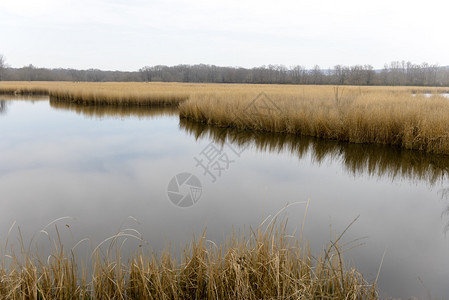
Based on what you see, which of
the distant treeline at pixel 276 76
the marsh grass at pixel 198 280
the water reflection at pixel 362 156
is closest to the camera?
the marsh grass at pixel 198 280

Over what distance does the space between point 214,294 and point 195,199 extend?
237 cm

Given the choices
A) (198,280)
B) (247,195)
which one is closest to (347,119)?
(247,195)

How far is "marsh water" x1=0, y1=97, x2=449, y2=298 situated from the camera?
10.3 feet

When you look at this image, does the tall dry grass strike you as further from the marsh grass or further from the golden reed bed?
the marsh grass

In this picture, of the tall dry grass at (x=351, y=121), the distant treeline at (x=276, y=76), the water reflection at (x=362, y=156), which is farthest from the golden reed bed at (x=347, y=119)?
the distant treeline at (x=276, y=76)

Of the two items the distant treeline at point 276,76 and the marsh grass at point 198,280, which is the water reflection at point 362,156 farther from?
the distant treeline at point 276,76

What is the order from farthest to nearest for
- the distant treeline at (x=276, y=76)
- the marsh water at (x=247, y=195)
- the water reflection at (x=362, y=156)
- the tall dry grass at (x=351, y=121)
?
the distant treeline at (x=276, y=76) < the tall dry grass at (x=351, y=121) < the water reflection at (x=362, y=156) < the marsh water at (x=247, y=195)

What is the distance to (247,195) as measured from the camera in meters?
4.62

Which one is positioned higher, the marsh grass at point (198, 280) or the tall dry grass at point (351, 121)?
the tall dry grass at point (351, 121)

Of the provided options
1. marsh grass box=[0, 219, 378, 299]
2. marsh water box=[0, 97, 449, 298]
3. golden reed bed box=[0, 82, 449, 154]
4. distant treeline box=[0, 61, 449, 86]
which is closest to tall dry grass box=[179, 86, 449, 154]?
golden reed bed box=[0, 82, 449, 154]

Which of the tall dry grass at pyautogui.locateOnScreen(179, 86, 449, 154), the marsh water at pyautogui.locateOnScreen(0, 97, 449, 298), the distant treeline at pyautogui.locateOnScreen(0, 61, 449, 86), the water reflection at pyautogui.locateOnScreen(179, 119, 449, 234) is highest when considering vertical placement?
the distant treeline at pyautogui.locateOnScreen(0, 61, 449, 86)

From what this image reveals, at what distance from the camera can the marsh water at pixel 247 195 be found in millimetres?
3150

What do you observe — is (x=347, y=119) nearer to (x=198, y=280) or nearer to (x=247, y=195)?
(x=247, y=195)

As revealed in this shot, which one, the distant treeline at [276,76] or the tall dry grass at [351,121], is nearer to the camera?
the tall dry grass at [351,121]
